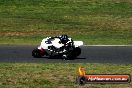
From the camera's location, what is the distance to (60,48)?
26.5 metres

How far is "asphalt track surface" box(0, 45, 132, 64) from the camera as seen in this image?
1030 inches

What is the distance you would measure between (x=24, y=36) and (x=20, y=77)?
1889 centimetres

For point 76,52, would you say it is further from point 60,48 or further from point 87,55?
point 87,55

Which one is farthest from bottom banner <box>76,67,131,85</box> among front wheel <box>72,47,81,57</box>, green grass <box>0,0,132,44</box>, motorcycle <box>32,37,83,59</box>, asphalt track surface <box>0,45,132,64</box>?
green grass <box>0,0,132,44</box>

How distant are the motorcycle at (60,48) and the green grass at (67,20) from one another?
826cm

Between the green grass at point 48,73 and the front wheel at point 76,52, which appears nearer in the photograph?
the green grass at point 48,73

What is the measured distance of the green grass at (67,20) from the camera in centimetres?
3838

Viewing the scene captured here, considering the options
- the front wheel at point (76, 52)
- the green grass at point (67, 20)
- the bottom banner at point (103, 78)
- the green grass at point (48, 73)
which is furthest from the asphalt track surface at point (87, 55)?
the bottom banner at point (103, 78)

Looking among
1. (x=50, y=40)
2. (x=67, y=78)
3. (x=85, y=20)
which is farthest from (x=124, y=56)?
(x=85, y=20)

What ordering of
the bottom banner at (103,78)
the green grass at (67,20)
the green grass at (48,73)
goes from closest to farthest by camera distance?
1. the bottom banner at (103,78)
2. the green grass at (48,73)
3. the green grass at (67,20)

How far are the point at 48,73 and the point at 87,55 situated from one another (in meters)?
7.97

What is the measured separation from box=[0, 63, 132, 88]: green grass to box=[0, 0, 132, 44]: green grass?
11959 mm

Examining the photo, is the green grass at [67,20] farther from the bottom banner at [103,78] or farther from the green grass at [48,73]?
the bottom banner at [103,78]

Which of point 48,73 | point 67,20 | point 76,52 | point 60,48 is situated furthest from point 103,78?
point 67,20
